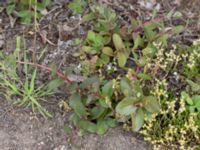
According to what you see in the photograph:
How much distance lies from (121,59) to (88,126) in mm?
385

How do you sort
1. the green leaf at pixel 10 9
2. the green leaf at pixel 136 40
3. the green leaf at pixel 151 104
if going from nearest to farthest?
the green leaf at pixel 151 104 < the green leaf at pixel 136 40 < the green leaf at pixel 10 9

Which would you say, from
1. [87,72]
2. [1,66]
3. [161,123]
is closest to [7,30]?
[1,66]

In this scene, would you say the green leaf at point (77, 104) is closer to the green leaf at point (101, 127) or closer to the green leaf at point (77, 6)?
the green leaf at point (101, 127)

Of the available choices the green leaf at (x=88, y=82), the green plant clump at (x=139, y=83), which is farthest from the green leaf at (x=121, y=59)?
the green leaf at (x=88, y=82)

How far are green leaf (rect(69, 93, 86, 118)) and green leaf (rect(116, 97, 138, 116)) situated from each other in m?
0.21

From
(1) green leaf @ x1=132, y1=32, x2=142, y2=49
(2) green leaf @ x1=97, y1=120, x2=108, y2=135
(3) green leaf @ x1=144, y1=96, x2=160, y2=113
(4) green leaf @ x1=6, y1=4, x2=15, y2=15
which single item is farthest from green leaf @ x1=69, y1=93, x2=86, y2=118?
(4) green leaf @ x1=6, y1=4, x2=15, y2=15

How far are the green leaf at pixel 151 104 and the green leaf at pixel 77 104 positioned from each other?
1.01 ft

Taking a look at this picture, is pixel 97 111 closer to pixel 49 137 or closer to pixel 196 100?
pixel 49 137

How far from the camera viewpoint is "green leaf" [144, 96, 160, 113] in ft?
7.07

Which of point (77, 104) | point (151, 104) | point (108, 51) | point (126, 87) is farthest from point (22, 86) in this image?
point (151, 104)

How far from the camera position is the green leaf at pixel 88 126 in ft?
7.62

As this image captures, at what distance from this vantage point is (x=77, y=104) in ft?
7.49

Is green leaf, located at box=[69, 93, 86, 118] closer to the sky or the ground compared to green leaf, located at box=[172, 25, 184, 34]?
closer to the ground

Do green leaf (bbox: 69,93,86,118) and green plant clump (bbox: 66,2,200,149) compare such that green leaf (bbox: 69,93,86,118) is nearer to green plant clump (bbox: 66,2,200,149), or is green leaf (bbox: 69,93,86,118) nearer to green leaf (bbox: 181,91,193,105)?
green plant clump (bbox: 66,2,200,149)
